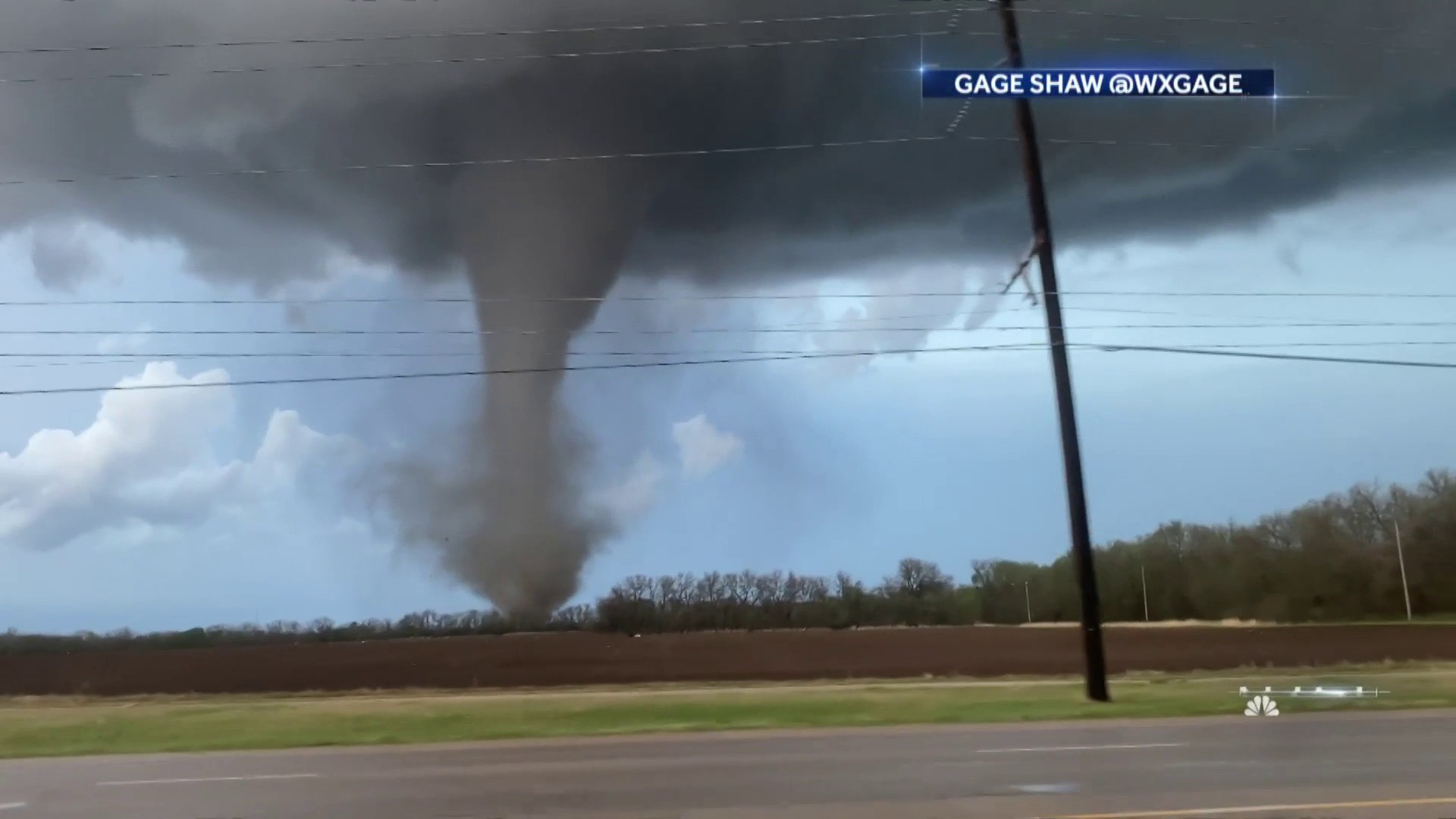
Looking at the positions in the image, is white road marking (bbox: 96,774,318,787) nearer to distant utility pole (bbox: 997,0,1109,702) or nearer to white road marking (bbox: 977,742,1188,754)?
white road marking (bbox: 977,742,1188,754)

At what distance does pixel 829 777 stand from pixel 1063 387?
959 centimetres

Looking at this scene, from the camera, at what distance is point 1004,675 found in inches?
963

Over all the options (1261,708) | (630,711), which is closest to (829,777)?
(630,711)

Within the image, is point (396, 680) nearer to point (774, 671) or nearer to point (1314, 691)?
point (774, 671)

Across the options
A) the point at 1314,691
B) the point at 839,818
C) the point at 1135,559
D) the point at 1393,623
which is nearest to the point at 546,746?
the point at 839,818

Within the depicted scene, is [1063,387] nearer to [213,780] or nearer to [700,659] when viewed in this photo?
[213,780]

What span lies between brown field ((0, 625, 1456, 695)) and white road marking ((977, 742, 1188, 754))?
43.5 ft

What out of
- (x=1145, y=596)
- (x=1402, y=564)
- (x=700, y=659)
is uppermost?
(x=1402, y=564)

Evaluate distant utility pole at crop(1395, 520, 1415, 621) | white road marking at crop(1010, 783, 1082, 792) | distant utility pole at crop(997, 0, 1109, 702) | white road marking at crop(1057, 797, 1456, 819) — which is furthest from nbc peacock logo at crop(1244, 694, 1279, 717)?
distant utility pole at crop(1395, 520, 1415, 621)

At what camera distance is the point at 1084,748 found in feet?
37.8

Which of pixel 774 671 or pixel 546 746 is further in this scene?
pixel 774 671

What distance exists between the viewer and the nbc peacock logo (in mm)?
14952

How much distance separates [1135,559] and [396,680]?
34362 millimetres

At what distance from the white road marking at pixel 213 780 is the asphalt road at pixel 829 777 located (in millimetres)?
60
